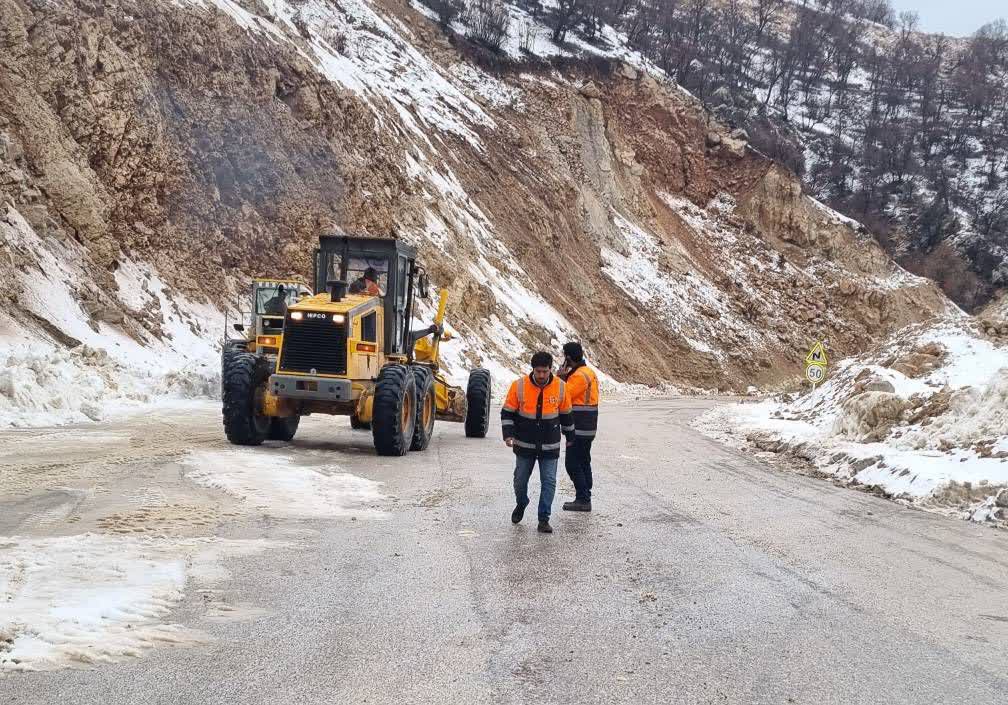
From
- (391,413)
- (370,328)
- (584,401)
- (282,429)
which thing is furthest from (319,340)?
(584,401)

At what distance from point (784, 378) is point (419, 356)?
4046cm

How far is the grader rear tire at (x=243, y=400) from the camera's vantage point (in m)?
12.7

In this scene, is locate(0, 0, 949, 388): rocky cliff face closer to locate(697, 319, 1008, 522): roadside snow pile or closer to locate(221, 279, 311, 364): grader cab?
locate(221, 279, 311, 364): grader cab

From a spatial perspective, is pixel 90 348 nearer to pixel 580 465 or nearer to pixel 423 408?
pixel 423 408

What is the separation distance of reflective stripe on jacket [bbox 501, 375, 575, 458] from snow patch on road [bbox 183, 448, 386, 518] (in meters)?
1.46

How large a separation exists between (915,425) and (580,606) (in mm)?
9710

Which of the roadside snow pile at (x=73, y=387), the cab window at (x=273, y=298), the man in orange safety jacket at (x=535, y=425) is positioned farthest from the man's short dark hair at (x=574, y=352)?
the cab window at (x=273, y=298)

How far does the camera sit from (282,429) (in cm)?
1419

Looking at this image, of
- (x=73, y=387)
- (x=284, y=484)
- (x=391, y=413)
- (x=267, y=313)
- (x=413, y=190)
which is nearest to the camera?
(x=284, y=484)

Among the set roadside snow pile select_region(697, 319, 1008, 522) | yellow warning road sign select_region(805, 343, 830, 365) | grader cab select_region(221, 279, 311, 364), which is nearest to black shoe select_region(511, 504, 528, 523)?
roadside snow pile select_region(697, 319, 1008, 522)

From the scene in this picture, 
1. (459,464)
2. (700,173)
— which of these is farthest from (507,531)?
(700,173)

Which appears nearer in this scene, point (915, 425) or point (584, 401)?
point (584, 401)

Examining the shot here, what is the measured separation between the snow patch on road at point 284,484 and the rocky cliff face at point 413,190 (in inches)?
430

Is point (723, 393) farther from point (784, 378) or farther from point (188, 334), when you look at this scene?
point (188, 334)
